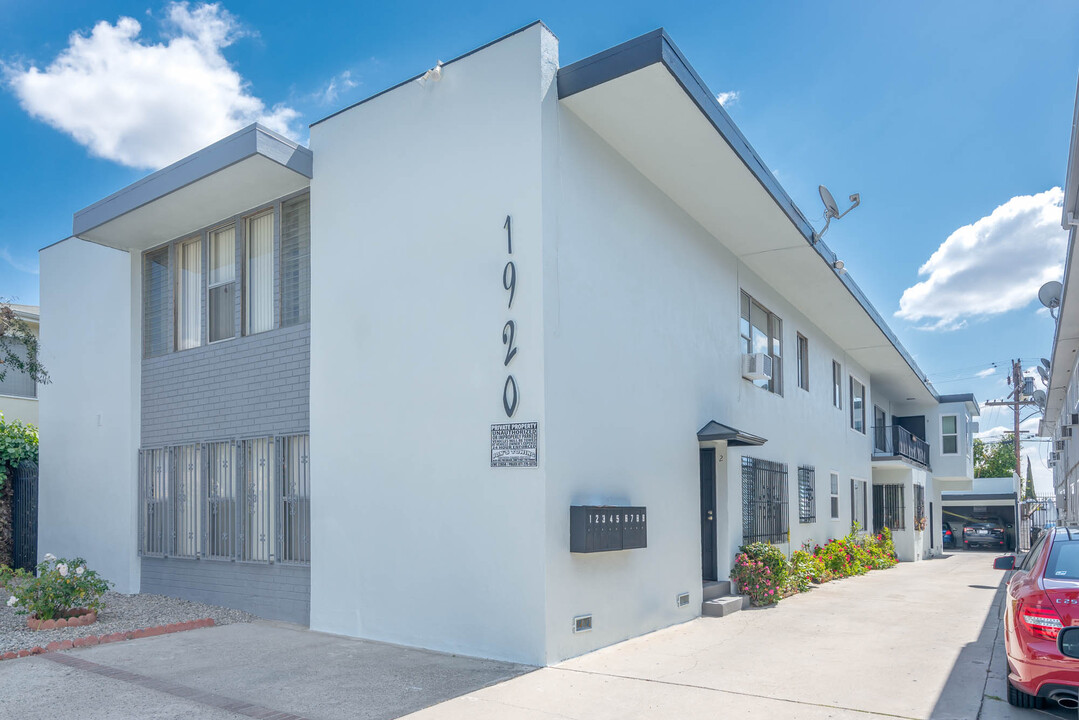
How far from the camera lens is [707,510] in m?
11.4

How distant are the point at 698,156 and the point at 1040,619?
5.70 metres

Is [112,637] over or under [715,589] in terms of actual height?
over

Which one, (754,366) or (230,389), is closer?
(230,389)

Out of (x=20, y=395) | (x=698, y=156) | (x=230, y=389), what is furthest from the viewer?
(x=20, y=395)

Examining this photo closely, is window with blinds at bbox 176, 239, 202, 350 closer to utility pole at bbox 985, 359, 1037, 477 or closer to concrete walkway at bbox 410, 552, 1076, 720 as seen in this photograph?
concrete walkway at bbox 410, 552, 1076, 720

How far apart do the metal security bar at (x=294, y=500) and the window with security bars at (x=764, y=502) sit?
6.32 m

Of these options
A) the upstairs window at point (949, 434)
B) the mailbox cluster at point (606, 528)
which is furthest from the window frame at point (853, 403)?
the mailbox cluster at point (606, 528)

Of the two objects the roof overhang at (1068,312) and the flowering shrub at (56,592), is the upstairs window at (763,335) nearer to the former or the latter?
the roof overhang at (1068,312)

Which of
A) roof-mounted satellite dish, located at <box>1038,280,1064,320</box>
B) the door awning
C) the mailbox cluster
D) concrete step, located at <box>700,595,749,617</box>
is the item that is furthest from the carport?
the mailbox cluster

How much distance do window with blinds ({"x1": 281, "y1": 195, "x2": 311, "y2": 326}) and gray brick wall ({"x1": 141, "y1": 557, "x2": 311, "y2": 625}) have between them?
9.87 feet

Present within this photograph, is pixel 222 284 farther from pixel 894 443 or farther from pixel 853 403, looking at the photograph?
pixel 894 443

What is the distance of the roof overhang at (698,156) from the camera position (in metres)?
7.50

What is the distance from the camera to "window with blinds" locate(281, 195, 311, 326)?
32.2 ft

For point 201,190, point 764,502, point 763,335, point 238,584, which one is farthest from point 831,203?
point 238,584
